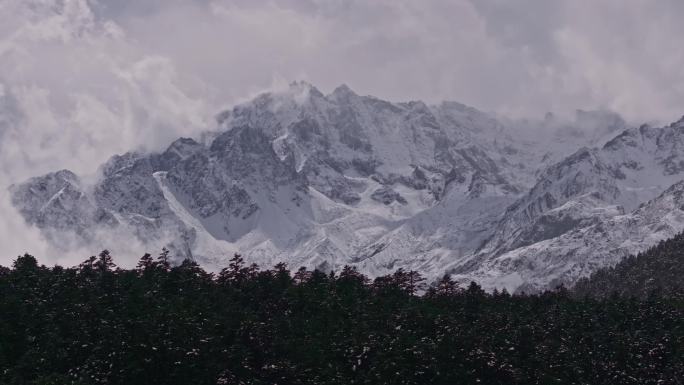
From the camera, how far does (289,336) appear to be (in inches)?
5394

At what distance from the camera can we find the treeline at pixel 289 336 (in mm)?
118688

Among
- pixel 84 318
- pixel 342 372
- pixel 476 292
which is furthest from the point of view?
pixel 476 292

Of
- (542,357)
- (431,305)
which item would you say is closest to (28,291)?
(431,305)

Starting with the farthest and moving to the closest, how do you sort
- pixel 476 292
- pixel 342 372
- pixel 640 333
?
pixel 476 292 → pixel 640 333 → pixel 342 372

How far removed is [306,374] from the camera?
397 ft

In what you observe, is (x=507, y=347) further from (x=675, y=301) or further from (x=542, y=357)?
(x=675, y=301)

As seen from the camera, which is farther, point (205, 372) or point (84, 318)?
point (84, 318)

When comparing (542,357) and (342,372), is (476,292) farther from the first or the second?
(342,372)

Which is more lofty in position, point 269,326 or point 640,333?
point 269,326

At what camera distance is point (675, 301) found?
609 feet

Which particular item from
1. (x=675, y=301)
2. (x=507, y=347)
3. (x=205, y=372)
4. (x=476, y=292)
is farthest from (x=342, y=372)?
(x=675, y=301)

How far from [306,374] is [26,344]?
32.6 m

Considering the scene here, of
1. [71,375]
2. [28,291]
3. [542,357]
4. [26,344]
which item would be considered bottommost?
→ [542,357]

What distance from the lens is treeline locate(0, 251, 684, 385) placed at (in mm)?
118688
